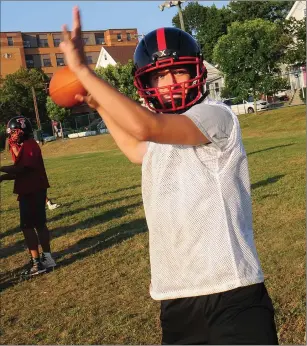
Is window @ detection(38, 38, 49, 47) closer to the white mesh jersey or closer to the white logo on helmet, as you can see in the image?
the white logo on helmet

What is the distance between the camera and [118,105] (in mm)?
1830

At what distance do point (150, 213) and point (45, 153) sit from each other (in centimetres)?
4134

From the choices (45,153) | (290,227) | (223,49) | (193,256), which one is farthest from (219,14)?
(193,256)

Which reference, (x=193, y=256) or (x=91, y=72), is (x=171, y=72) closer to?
(x=91, y=72)

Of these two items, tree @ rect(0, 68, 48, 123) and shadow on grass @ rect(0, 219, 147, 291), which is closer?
shadow on grass @ rect(0, 219, 147, 291)

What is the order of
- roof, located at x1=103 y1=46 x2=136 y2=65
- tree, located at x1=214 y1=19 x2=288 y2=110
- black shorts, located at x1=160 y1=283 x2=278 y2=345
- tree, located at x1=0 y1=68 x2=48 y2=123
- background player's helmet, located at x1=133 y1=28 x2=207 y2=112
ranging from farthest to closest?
1. roof, located at x1=103 y1=46 x2=136 y2=65
2. tree, located at x1=0 y1=68 x2=48 y2=123
3. tree, located at x1=214 y1=19 x2=288 y2=110
4. background player's helmet, located at x1=133 y1=28 x2=207 y2=112
5. black shorts, located at x1=160 y1=283 x2=278 y2=345

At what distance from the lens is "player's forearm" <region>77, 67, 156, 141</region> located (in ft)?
6.00

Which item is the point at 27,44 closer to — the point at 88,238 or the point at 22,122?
the point at 88,238

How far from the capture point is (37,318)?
16.4 feet

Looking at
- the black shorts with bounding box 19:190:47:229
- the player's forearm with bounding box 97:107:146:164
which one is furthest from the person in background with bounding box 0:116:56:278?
the player's forearm with bounding box 97:107:146:164

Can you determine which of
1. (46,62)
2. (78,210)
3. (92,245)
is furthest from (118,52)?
(92,245)

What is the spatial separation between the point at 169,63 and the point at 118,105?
24.9 inches

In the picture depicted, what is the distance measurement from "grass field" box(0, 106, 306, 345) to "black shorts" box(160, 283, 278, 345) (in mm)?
1858

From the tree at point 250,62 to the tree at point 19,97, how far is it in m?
23.2
